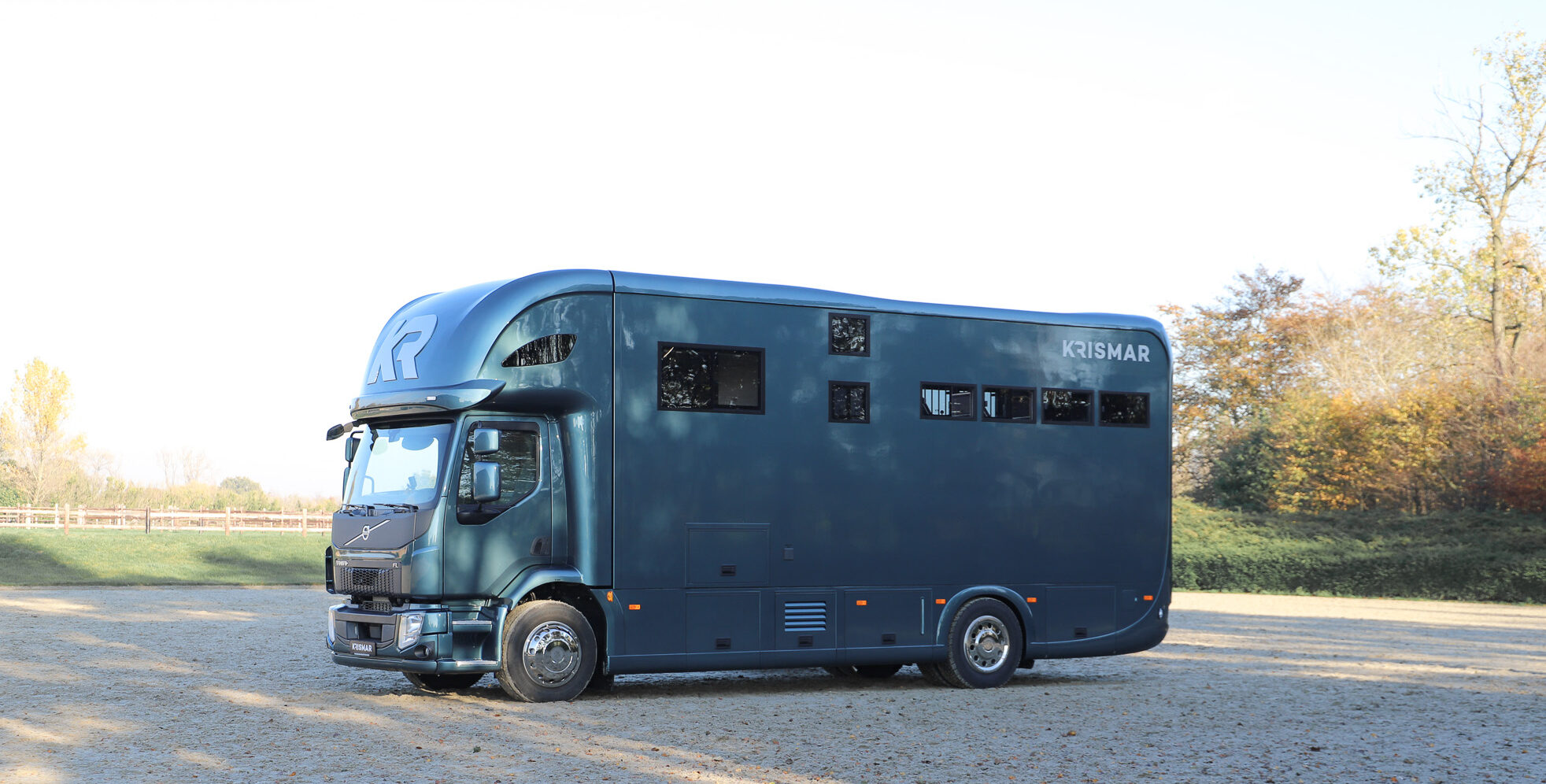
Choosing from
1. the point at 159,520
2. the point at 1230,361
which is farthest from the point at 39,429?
the point at 1230,361

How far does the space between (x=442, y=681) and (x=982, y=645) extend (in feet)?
17.5

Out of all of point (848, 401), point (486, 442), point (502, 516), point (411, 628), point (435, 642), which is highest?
point (848, 401)

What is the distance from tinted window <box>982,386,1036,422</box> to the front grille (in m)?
6.03

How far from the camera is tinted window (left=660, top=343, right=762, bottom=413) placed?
40.0 feet

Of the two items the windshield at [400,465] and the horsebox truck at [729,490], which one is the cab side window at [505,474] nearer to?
the horsebox truck at [729,490]

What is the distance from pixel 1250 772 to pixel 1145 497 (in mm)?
6063

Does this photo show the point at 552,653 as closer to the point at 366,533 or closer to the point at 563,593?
the point at 563,593

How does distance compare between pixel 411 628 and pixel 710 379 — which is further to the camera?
pixel 710 379

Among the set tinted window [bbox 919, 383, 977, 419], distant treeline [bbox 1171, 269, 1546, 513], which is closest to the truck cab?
tinted window [bbox 919, 383, 977, 419]

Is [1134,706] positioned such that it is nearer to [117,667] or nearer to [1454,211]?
[117,667]

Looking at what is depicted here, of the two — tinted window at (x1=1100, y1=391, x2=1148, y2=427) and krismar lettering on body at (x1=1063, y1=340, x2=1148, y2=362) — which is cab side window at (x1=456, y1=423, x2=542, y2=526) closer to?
krismar lettering on body at (x1=1063, y1=340, x2=1148, y2=362)

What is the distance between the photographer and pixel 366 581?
1177cm

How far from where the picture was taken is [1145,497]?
14.6 meters

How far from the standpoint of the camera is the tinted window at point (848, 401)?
12969mm
